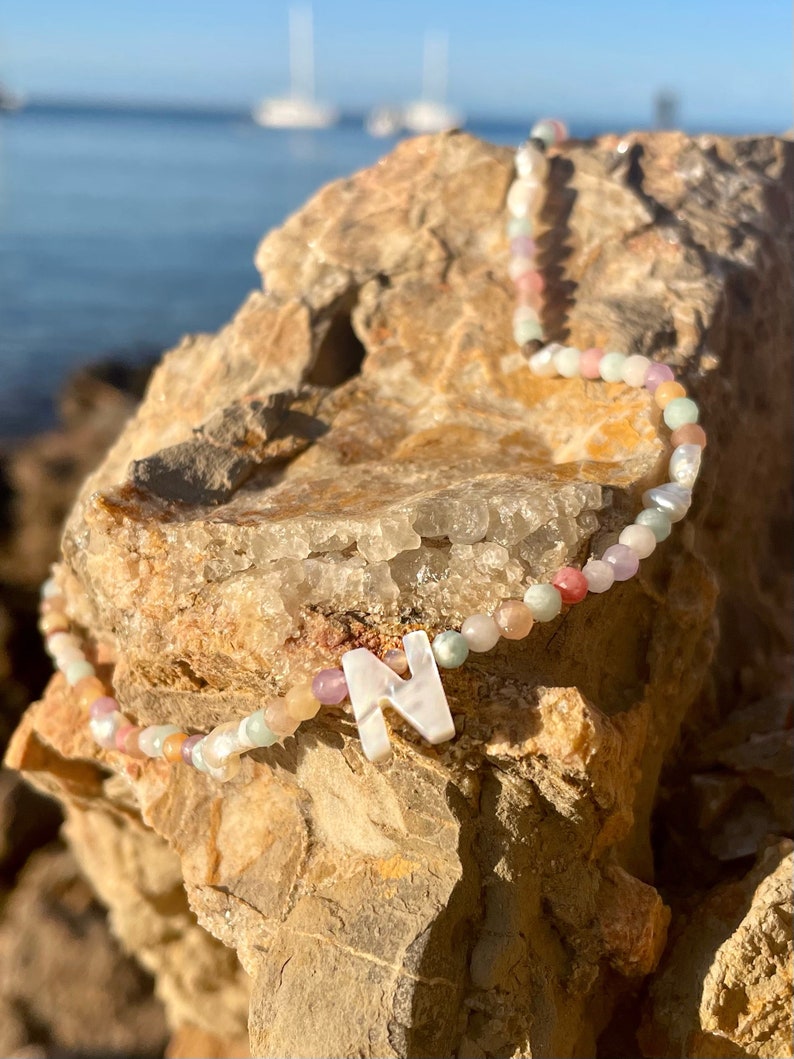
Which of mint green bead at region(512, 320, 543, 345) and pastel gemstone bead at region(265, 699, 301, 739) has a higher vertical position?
mint green bead at region(512, 320, 543, 345)

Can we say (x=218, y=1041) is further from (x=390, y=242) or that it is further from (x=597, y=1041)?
(x=390, y=242)

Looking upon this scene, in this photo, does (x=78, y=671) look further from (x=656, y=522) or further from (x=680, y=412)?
(x=680, y=412)

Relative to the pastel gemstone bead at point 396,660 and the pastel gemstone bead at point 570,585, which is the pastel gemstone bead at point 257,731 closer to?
the pastel gemstone bead at point 396,660

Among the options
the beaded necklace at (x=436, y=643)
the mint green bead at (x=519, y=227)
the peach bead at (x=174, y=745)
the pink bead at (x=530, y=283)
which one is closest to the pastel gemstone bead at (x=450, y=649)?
the beaded necklace at (x=436, y=643)

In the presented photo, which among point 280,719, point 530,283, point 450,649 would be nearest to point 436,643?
point 450,649

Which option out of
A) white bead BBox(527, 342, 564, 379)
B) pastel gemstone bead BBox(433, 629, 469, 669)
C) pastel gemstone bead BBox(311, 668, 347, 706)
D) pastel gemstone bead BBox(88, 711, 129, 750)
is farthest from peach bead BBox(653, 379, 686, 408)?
pastel gemstone bead BBox(88, 711, 129, 750)

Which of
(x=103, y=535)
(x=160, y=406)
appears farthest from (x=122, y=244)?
(x=103, y=535)

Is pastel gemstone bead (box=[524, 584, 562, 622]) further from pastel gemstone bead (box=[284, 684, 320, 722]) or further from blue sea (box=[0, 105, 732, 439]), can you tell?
blue sea (box=[0, 105, 732, 439])

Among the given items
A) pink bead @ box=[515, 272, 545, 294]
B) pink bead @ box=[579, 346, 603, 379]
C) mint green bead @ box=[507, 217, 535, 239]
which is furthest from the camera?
mint green bead @ box=[507, 217, 535, 239]
